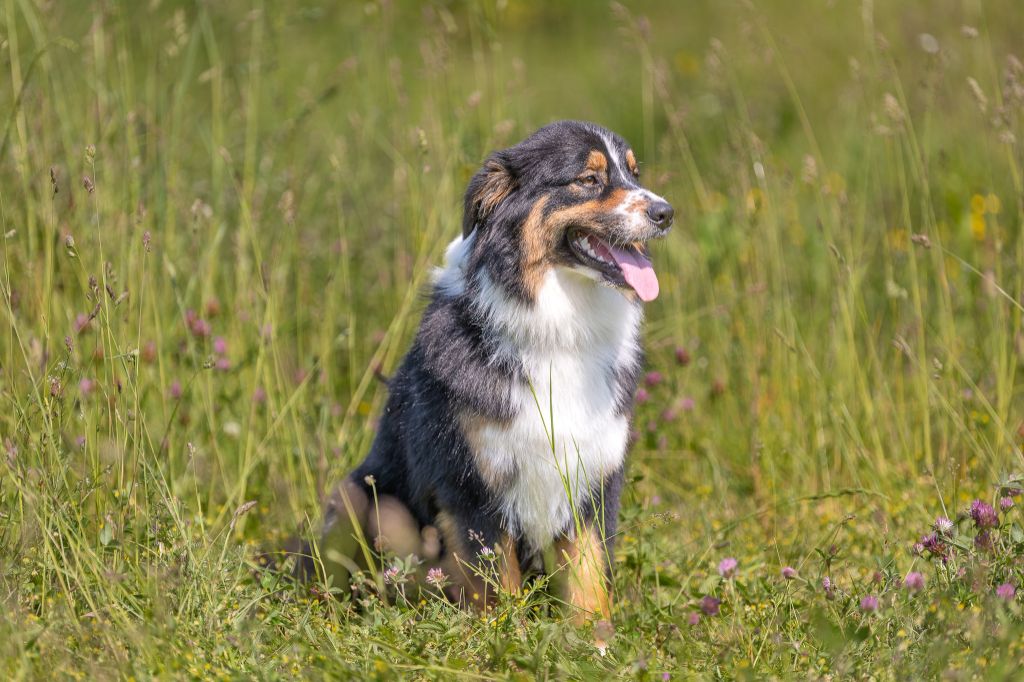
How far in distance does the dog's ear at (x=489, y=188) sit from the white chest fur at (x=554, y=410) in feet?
0.85

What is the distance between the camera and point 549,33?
12.4 m

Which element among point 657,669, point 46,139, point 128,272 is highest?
point 46,139

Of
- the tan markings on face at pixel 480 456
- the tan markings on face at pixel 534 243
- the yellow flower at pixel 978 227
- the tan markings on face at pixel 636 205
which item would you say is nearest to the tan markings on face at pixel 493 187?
the tan markings on face at pixel 534 243

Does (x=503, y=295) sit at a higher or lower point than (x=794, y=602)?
higher

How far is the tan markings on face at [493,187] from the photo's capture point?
3.50 m

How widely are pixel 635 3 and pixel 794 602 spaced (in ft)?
32.8

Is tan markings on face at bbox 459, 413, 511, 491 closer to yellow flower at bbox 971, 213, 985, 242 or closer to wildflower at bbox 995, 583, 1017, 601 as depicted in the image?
wildflower at bbox 995, 583, 1017, 601

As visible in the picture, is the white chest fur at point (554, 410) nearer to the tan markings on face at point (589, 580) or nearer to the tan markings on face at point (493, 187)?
the tan markings on face at point (589, 580)

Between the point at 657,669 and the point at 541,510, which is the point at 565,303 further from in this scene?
the point at 657,669

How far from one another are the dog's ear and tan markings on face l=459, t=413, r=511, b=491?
0.62m

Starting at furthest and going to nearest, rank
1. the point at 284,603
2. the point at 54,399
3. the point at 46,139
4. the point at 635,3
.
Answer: the point at 635,3, the point at 46,139, the point at 284,603, the point at 54,399

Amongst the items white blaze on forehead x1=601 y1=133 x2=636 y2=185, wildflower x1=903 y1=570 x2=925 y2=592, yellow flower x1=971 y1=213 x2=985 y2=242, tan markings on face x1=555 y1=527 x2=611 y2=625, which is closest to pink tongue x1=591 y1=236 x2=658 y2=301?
white blaze on forehead x1=601 y1=133 x2=636 y2=185

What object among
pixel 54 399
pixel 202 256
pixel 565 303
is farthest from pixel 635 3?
pixel 54 399

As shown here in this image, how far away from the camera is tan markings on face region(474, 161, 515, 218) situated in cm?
350
